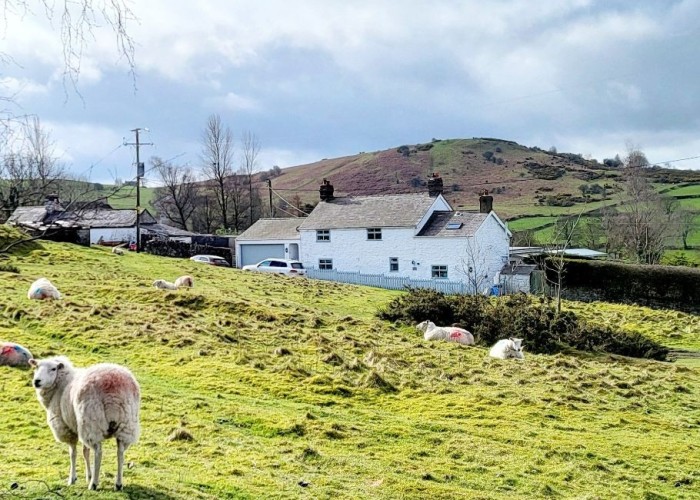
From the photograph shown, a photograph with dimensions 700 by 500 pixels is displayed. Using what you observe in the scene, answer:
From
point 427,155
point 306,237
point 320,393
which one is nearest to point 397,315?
point 320,393

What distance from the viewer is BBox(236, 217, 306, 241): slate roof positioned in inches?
2250

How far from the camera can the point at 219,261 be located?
54.4 meters

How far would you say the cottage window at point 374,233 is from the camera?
5078 cm

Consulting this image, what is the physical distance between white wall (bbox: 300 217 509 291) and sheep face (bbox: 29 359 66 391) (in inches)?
1543

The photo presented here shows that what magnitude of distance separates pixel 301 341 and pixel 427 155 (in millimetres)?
119029

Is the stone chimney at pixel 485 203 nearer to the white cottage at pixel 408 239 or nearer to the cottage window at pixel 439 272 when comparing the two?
the white cottage at pixel 408 239

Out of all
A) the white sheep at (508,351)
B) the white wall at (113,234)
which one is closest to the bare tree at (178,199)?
the white wall at (113,234)

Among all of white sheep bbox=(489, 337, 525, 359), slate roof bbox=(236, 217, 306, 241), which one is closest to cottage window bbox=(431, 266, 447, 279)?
slate roof bbox=(236, 217, 306, 241)

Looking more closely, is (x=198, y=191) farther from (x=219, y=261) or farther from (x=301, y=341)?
(x=301, y=341)

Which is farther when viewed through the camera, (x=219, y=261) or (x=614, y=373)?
(x=219, y=261)

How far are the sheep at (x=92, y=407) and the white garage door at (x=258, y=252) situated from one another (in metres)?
49.3

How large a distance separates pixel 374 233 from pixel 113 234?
2657 centimetres

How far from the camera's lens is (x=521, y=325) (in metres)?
25.6

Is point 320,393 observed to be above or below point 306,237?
below
